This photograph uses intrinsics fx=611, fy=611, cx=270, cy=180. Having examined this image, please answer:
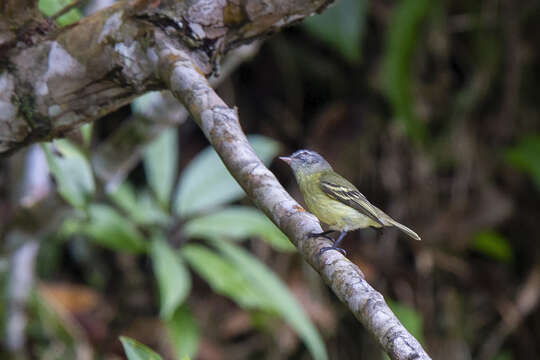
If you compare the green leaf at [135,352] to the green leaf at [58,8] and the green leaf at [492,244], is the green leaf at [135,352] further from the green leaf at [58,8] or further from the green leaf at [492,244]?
the green leaf at [492,244]

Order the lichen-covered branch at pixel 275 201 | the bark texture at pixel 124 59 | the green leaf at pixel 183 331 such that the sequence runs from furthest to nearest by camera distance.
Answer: the green leaf at pixel 183 331
the bark texture at pixel 124 59
the lichen-covered branch at pixel 275 201

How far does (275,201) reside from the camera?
1.18 metres

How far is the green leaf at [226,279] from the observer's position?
9.32ft

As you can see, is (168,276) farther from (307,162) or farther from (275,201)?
(275,201)

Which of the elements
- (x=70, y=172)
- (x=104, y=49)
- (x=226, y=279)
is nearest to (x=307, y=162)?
(x=70, y=172)

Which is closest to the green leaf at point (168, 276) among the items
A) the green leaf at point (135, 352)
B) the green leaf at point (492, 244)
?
the green leaf at point (135, 352)

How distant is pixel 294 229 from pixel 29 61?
775 millimetres

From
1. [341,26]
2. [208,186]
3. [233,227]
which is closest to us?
[233,227]

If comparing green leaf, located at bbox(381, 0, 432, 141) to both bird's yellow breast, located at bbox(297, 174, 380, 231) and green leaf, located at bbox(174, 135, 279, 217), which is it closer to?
green leaf, located at bbox(174, 135, 279, 217)

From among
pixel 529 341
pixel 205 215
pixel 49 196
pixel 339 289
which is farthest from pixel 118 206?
pixel 529 341

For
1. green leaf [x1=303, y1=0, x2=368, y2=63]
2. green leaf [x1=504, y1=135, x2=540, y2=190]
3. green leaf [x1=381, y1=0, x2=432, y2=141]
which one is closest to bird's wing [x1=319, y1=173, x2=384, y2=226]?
green leaf [x1=303, y1=0, x2=368, y2=63]

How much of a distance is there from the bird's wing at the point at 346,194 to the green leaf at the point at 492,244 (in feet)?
8.42

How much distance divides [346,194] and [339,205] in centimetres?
4

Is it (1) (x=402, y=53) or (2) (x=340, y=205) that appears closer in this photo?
(2) (x=340, y=205)
